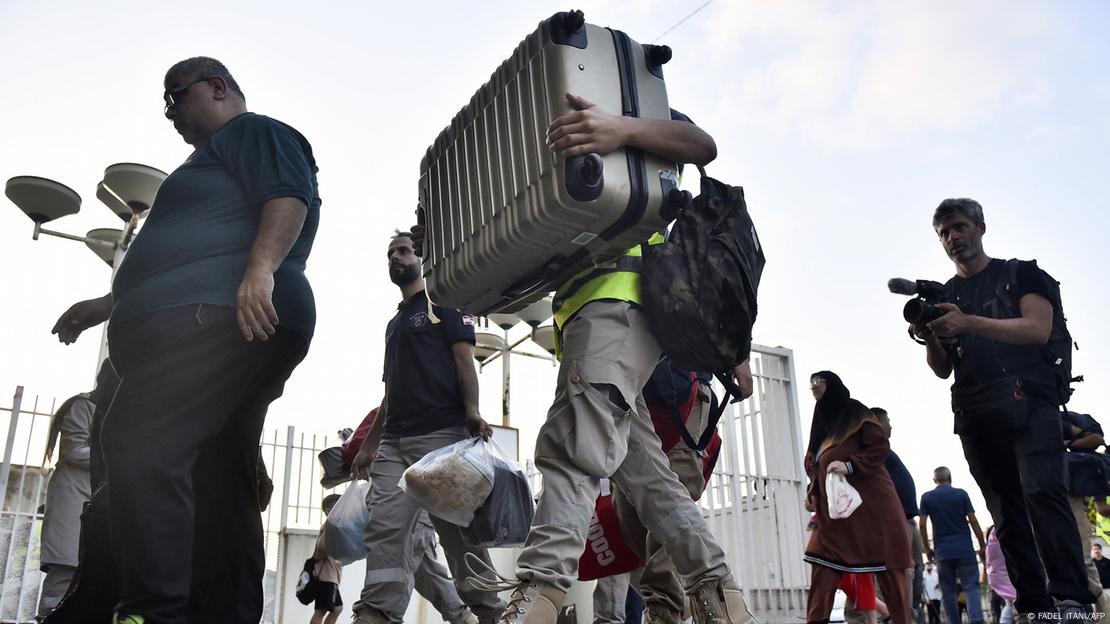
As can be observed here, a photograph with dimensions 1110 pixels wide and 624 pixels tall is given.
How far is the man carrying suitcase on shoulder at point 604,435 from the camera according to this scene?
7.29 ft

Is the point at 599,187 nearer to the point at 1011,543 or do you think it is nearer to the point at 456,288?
the point at 456,288

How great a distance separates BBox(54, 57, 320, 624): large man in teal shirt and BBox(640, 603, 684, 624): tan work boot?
4.95 feet

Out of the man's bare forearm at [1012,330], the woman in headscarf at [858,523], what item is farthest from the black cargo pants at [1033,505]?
the woman in headscarf at [858,523]

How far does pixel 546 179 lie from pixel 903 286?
2342mm

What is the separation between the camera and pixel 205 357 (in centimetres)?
238

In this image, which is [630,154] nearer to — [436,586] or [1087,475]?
[436,586]

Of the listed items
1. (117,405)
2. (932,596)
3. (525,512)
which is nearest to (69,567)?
(525,512)

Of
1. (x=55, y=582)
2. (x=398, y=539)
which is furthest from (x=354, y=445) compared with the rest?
(x=55, y=582)

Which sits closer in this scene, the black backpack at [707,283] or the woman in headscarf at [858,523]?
the black backpack at [707,283]

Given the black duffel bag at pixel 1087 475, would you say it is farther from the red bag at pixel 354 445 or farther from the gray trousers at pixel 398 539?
the red bag at pixel 354 445

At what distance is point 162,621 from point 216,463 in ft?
1.55

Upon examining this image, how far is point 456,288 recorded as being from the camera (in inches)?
110

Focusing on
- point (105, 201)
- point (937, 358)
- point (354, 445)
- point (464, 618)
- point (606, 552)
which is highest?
point (105, 201)

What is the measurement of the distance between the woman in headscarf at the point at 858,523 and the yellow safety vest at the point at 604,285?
3.17 m
